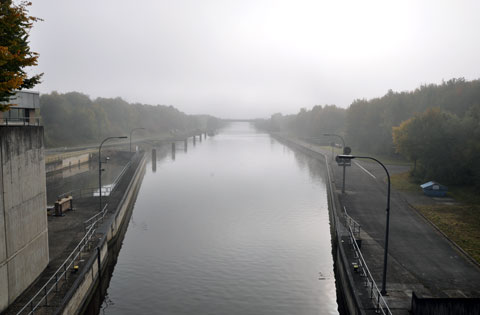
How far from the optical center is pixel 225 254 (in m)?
27.6

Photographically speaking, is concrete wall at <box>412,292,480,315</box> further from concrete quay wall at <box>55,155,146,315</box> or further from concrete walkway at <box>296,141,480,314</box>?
concrete quay wall at <box>55,155,146,315</box>

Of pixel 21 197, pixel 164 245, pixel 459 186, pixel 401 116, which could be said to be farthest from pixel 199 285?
pixel 401 116

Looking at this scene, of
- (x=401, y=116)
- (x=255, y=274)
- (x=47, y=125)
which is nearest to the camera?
(x=255, y=274)

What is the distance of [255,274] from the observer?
24188mm

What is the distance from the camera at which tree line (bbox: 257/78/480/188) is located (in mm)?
43938

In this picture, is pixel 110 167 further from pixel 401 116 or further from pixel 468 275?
pixel 468 275

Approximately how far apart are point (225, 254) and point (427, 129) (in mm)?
32648

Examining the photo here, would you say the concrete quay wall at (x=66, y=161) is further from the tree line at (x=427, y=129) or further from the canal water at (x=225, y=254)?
the tree line at (x=427, y=129)

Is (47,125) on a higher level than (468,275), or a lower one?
higher

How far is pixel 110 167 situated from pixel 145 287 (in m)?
55.2

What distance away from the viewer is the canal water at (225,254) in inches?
821

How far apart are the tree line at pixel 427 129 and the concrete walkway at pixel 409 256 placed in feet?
33.7

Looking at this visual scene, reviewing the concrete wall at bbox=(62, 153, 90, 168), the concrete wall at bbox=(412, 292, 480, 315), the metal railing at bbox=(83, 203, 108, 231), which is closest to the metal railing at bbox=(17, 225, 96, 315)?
the metal railing at bbox=(83, 203, 108, 231)

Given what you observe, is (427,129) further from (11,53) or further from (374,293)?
(11,53)
